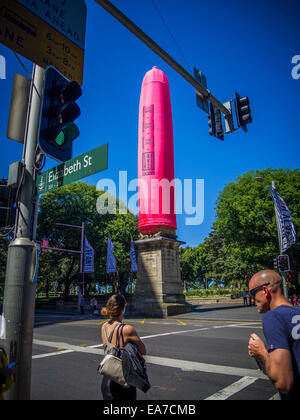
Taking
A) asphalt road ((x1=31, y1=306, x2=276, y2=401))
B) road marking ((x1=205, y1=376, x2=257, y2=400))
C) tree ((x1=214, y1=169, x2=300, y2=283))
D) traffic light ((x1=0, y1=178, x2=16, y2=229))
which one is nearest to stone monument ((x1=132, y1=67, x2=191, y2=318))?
tree ((x1=214, y1=169, x2=300, y2=283))

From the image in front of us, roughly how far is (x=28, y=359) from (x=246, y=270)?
41341 millimetres

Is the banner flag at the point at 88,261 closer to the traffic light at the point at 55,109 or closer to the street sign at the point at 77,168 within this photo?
the street sign at the point at 77,168

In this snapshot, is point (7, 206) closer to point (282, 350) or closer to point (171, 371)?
point (282, 350)

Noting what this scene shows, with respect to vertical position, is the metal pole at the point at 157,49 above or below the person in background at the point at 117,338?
above

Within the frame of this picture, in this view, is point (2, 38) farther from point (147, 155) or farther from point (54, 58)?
point (147, 155)

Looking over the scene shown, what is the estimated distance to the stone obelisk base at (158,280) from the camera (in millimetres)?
23734

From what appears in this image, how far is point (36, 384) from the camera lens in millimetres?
5617

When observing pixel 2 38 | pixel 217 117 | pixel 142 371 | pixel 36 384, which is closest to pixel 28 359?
pixel 142 371

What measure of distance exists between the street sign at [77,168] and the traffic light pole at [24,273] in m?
0.38

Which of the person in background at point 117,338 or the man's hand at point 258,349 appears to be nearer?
the man's hand at point 258,349

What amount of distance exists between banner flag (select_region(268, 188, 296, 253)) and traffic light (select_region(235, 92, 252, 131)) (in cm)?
934

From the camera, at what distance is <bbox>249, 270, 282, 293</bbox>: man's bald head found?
2363mm

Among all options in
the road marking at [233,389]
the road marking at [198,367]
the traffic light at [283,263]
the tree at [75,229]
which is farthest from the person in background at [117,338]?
the tree at [75,229]

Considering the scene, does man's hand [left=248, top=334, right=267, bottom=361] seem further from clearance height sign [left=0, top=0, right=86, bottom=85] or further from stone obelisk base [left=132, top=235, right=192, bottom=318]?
stone obelisk base [left=132, top=235, right=192, bottom=318]
